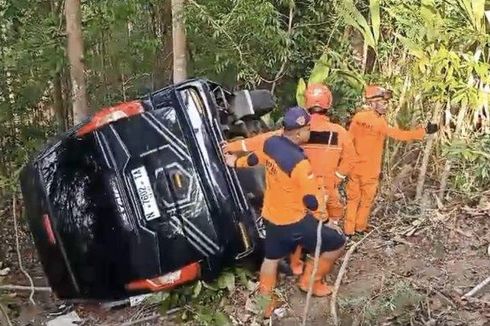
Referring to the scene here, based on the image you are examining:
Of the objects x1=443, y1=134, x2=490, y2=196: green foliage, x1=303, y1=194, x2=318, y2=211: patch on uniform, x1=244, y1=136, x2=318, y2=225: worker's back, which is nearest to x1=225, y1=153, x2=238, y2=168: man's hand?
x1=244, y1=136, x2=318, y2=225: worker's back

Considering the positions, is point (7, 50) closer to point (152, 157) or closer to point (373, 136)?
point (152, 157)

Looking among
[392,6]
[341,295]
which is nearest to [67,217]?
[341,295]

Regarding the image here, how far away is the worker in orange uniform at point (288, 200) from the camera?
14.6 feet

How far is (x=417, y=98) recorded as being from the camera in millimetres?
6398

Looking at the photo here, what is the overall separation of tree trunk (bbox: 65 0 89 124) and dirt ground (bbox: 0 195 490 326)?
2156mm

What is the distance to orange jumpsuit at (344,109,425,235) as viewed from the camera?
5621mm

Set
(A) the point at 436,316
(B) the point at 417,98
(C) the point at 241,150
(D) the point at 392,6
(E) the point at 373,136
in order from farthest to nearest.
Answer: (D) the point at 392,6 → (B) the point at 417,98 → (E) the point at 373,136 → (C) the point at 241,150 → (A) the point at 436,316

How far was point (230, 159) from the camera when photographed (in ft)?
16.7

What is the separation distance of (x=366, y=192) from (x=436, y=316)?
4.96 feet

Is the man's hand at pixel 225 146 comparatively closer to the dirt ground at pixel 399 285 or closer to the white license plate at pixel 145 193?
the white license plate at pixel 145 193

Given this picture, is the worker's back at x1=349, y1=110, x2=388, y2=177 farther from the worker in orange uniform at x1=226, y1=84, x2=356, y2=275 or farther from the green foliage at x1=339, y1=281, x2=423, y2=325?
the green foliage at x1=339, y1=281, x2=423, y2=325

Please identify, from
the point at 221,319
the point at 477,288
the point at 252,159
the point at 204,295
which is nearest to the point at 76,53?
the point at 204,295

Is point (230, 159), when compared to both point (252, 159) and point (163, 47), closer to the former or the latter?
point (252, 159)

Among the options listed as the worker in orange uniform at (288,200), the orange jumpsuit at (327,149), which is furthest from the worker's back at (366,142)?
the worker in orange uniform at (288,200)
